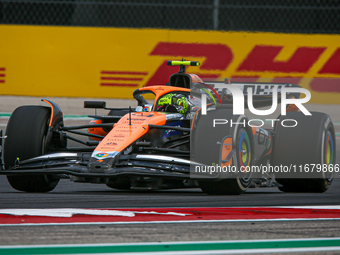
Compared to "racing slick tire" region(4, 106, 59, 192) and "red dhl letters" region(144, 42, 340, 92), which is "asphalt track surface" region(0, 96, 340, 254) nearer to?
"racing slick tire" region(4, 106, 59, 192)

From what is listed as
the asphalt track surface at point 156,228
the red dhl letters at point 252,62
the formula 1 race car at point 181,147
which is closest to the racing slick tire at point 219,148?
the formula 1 race car at point 181,147

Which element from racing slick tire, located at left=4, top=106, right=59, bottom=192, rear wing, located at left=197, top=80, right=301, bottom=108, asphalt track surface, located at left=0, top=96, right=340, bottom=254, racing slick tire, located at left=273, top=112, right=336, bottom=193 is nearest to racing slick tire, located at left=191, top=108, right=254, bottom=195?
asphalt track surface, located at left=0, top=96, right=340, bottom=254

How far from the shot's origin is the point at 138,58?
12.4m

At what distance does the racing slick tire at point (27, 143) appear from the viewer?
6.66 m

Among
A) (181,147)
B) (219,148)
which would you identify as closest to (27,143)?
(181,147)

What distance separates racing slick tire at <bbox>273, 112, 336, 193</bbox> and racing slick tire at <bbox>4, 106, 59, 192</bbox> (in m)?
2.51

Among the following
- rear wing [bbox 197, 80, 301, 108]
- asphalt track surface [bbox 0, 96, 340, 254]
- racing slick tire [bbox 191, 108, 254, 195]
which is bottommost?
asphalt track surface [bbox 0, 96, 340, 254]

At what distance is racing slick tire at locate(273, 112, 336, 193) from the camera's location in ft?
22.4

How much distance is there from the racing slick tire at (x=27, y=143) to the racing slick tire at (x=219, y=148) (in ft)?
5.50

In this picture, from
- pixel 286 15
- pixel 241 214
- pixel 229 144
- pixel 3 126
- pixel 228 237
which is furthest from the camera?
pixel 286 15

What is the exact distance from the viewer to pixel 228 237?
12.7ft

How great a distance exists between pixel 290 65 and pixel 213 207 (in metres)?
7.73

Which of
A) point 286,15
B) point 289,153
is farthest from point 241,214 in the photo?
point 286,15

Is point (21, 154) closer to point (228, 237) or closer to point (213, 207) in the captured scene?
point (213, 207)
